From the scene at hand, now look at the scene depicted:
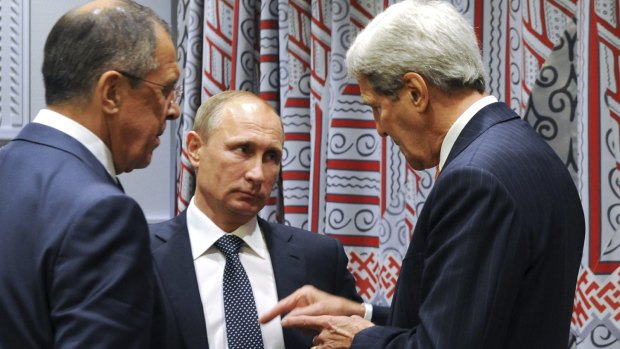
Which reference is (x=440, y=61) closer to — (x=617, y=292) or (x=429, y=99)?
(x=429, y=99)

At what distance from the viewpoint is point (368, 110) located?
2.62m

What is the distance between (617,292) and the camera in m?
2.06

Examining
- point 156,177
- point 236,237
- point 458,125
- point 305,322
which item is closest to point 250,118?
point 236,237

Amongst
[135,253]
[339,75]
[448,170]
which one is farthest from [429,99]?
[339,75]

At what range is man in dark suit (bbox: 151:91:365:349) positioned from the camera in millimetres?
1854

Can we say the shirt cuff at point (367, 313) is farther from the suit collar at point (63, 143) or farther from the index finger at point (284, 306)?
the suit collar at point (63, 143)

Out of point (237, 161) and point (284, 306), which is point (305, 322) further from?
point (237, 161)

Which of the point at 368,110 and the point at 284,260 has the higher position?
the point at 368,110

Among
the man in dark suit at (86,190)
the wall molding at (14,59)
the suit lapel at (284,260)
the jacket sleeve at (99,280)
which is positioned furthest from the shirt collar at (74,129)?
the wall molding at (14,59)

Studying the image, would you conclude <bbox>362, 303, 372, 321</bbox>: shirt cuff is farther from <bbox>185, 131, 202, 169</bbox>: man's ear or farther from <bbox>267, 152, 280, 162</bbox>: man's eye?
<bbox>185, 131, 202, 169</bbox>: man's ear

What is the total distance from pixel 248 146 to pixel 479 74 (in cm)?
74

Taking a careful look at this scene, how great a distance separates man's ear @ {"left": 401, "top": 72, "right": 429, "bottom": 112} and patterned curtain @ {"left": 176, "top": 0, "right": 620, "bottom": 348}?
0.79 m

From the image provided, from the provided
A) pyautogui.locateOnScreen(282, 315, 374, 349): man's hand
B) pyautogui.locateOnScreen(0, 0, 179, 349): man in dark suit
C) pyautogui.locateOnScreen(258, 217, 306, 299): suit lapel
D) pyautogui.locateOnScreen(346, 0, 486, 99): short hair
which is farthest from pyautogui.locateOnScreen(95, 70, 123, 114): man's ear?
pyautogui.locateOnScreen(258, 217, 306, 299): suit lapel

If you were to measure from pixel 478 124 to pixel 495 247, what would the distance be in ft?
0.73
